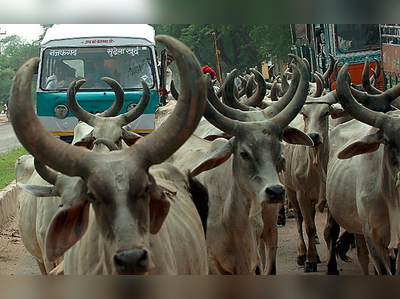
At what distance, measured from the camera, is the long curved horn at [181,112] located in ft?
13.0

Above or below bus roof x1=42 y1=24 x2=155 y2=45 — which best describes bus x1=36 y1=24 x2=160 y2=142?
below

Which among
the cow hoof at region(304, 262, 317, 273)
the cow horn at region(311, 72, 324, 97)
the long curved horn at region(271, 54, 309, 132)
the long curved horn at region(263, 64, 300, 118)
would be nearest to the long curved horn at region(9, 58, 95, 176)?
the long curved horn at region(271, 54, 309, 132)

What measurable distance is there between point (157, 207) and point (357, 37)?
531 inches

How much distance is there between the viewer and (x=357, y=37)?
17.0m

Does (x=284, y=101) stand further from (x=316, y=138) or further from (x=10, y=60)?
(x=10, y=60)

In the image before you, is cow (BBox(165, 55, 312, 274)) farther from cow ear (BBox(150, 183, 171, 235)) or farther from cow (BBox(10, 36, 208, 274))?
cow (BBox(10, 36, 208, 274))

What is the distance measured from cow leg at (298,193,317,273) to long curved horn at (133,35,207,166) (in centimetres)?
528

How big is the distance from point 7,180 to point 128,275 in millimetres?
11441

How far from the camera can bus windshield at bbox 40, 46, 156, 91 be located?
1339 centimetres

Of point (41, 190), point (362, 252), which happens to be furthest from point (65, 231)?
point (362, 252)

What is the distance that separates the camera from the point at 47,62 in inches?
535

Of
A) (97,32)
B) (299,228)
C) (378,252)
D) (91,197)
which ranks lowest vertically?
(299,228)

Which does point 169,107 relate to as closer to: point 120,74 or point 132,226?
point 120,74

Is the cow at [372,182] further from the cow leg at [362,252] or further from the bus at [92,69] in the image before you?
the bus at [92,69]
